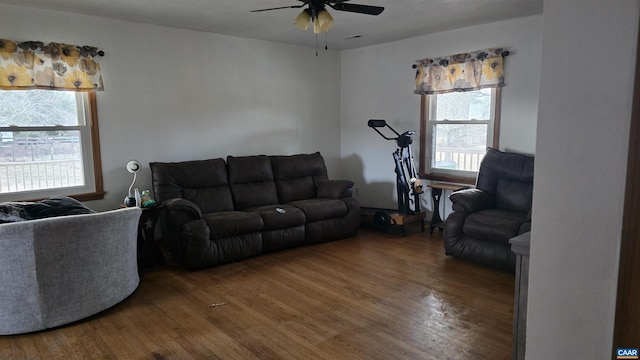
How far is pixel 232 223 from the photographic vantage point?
409 centimetres

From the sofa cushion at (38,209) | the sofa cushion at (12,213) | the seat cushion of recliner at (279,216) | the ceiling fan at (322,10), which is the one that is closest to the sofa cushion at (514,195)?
the seat cushion of recliner at (279,216)

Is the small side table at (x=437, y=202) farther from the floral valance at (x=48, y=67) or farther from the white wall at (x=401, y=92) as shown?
the floral valance at (x=48, y=67)

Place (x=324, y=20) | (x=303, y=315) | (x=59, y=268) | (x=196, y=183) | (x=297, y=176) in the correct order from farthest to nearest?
(x=297, y=176) → (x=196, y=183) → (x=324, y=20) → (x=303, y=315) → (x=59, y=268)

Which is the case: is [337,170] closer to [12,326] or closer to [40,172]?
[40,172]

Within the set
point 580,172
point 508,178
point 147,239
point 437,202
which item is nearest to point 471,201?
point 508,178

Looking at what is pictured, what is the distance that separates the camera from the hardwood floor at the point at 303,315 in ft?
8.36

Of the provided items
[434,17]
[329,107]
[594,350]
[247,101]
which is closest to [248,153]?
[247,101]

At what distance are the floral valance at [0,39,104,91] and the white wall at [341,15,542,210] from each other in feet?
11.1

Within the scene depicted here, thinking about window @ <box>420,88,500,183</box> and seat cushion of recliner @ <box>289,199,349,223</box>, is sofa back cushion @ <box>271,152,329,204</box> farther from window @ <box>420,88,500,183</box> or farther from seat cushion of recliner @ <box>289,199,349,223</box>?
window @ <box>420,88,500,183</box>

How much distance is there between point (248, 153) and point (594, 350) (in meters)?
4.64

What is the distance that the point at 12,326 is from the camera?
8.89 ft

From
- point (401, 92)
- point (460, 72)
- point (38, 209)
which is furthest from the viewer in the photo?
point (401, 92)

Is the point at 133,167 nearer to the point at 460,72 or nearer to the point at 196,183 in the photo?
the point at 196,183

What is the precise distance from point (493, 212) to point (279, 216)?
215 centimetres
